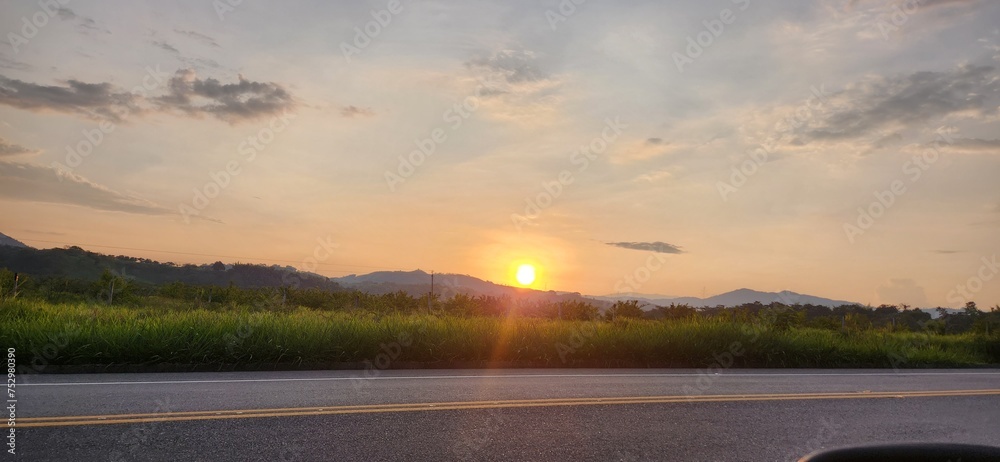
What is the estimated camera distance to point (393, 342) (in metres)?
14.8

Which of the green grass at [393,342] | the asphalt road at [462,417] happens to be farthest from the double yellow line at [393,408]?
the green grass at [393,342]

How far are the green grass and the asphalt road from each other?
1.43 metres

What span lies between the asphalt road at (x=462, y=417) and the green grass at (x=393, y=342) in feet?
4.69

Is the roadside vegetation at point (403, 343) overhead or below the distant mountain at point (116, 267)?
below

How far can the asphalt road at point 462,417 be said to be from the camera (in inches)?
251

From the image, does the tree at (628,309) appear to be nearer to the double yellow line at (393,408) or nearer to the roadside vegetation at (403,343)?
the roadside vegetation at (403,343)

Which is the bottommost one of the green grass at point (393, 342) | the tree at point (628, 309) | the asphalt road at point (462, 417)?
the asphalt road at point (462, 417)

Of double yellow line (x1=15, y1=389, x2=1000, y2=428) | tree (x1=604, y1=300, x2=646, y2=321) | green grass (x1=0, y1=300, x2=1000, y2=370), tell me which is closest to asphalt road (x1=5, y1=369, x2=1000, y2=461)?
double yellow line (x1=15, y1=389, x2=1000, y2=428)

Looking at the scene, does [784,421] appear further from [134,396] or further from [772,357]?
[772,357]

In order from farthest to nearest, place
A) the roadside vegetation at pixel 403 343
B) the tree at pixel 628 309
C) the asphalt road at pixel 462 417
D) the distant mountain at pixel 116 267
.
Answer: the distant mountain at pixel 116 267 → the tree at pixel 628 309 → the roadside vegetation at pixel 403 343 → the asphalt road at pixel 462 417

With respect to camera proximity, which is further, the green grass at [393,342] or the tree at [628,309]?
the tree at [628,309]

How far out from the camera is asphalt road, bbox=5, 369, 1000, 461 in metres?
6.37

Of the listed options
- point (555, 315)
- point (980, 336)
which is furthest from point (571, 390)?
point (555, 315)

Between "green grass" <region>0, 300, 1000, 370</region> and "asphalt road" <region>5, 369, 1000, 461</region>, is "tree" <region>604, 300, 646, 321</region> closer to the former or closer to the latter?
"green grass" <region>0, 300, 1000, 370</region>
